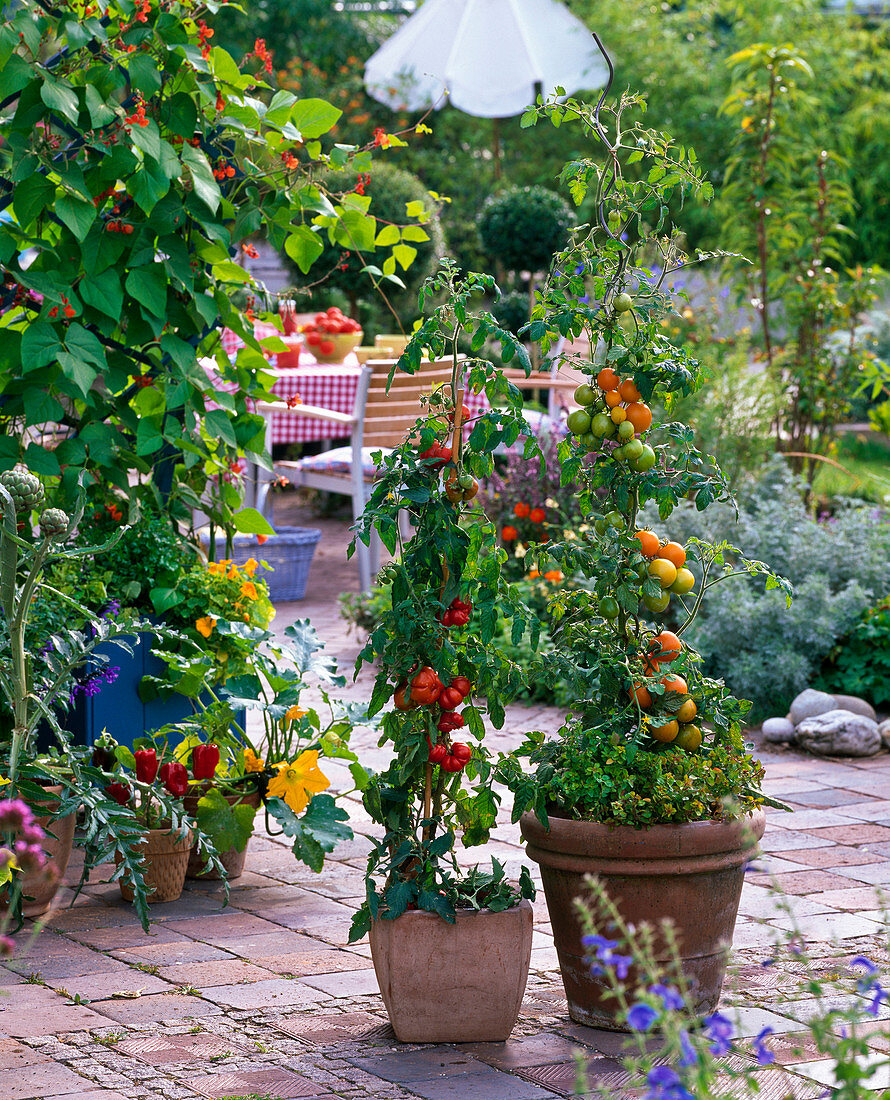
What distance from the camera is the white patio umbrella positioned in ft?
33.3

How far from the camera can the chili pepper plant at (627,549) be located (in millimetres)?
2514

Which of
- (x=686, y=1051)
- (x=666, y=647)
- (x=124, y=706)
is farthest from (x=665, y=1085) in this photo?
(x=124, y=706)

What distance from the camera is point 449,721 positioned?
248 cm

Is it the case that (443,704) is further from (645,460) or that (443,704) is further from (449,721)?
(645,460)

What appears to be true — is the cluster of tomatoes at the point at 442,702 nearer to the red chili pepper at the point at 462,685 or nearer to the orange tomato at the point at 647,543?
the red chili pepper at the point at 462,685

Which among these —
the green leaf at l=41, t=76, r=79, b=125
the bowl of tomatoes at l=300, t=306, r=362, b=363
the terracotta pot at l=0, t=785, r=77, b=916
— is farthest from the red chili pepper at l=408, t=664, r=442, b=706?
the bowl of tomatoes at l=300, t=306, r=362, b=363

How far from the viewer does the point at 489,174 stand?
1289cm

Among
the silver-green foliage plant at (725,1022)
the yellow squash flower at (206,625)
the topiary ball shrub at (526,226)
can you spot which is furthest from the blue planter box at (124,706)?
the topiary ball shrub at (526,226)

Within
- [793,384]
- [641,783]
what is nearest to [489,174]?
[793,384]

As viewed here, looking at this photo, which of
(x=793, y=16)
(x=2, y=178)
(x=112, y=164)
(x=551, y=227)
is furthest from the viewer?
(x=793, y=16)

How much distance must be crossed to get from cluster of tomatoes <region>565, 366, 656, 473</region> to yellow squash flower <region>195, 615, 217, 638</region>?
1.17 m

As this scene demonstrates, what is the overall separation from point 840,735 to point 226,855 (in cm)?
225

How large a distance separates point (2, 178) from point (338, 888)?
2015 mm

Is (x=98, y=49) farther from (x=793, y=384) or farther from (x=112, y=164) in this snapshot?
(x=793, y=384)
